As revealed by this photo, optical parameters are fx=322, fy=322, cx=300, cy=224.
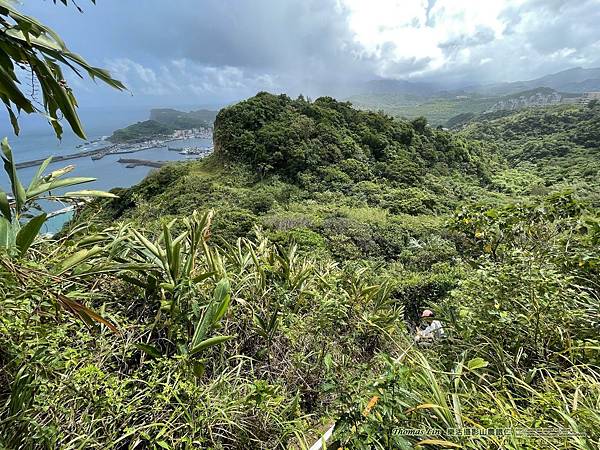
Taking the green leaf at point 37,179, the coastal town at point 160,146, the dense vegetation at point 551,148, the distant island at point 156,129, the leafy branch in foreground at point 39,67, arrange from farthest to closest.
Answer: the distant island at point 156,129 < the coastal town at point 160,146 < the dense vegetation at point 551,148 < the green leaf at point 37,179 < the leafy branch in foreground at point 39,67

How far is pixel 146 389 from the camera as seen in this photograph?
1263 millimetres

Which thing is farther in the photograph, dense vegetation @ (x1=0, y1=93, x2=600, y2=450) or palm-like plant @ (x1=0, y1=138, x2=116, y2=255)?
palm-like plant @ (x1=0, y1=138, x2=116, y2=255)

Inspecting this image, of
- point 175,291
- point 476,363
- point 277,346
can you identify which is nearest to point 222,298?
point 175,291

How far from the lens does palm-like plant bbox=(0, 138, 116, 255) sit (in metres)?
1.26

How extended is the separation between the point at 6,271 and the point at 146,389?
0.64 metres

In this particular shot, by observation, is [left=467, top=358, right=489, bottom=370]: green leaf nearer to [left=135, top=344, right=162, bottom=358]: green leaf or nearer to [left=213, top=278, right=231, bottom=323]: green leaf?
[left=213, top=278, right=231, bottom=323]: green leaf

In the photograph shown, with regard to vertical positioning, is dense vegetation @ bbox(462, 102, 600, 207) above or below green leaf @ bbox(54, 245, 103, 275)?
below

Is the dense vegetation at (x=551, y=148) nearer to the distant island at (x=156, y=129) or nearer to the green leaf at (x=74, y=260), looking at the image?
the green leaf at (x=74, y=260)

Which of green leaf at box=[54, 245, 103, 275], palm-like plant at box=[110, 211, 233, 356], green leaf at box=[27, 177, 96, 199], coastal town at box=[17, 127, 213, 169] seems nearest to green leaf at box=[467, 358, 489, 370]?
palm-like plant at box=[110, 211, 233, 356]

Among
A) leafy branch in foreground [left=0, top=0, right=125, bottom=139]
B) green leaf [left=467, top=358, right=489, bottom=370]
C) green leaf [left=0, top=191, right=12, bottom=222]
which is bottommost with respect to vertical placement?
green leaf [left=467, top=358, right=489, bottom=370]

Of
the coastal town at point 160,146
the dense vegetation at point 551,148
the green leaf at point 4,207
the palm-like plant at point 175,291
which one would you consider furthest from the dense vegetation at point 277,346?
the coastal town at point 160,146

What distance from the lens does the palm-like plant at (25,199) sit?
4.13 feet

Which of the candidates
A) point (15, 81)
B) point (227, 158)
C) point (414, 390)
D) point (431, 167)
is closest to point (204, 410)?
point (414, 390)

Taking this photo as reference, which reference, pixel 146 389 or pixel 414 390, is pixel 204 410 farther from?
pixel 414 390
